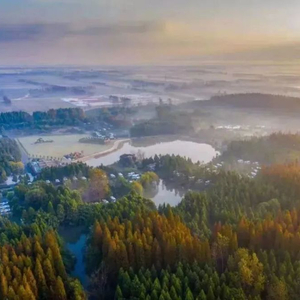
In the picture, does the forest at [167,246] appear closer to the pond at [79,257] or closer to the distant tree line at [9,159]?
the pond at [79,257]

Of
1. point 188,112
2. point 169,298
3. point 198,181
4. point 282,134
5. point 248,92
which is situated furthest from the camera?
point 188,112

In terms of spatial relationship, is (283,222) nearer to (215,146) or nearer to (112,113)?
(215,146)

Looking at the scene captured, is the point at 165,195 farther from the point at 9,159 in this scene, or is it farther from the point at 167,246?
the point at 9,159

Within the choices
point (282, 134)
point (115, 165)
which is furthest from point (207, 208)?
point (282, 134)

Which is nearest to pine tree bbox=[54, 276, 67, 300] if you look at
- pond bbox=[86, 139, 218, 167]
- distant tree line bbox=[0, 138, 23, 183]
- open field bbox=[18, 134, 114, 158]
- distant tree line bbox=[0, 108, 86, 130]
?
distant tree line bbox=[0, 138, 23, 183]

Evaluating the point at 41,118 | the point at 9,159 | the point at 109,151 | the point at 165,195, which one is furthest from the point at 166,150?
the point at 41,118
